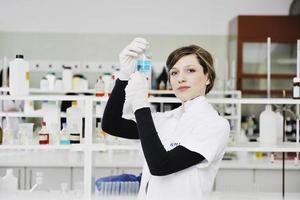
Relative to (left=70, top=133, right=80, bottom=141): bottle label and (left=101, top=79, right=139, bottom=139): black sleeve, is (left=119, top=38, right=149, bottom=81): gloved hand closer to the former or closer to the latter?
(left=101, top=79, right=139, bottom=139): black sleeve

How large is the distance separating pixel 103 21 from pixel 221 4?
5.34 ft

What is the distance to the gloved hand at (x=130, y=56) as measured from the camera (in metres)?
1.73

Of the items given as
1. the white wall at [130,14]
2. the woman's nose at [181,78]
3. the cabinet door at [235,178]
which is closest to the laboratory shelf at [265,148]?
the woman's nose at [181,78]

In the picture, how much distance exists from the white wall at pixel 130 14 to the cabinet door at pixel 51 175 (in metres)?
2.52

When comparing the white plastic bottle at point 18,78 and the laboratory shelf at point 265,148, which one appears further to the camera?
the laboratory shelf at point 265,148

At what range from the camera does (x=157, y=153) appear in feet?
4.88

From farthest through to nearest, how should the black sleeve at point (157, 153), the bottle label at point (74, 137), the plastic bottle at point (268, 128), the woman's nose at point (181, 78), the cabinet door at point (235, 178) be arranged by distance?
the cabinet door at point (235, 178), the plastic bottle at point (268, 128), the bottle label at point (74, 137), the woman's nose at point (181, 78), the black sleeve at point (157, 153)

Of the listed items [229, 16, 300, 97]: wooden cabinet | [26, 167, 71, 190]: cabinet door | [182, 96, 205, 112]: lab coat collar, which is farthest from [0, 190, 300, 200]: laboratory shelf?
[229, 16, 300, 97]: wooden cabinet

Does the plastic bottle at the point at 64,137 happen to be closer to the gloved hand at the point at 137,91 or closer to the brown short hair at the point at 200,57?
the gloved hand at the point at 137,91

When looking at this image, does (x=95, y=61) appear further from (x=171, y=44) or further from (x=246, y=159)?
(x=246, y=159)

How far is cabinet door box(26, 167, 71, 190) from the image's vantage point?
4105 millimetres

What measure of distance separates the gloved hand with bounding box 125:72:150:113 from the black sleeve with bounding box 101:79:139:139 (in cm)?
7

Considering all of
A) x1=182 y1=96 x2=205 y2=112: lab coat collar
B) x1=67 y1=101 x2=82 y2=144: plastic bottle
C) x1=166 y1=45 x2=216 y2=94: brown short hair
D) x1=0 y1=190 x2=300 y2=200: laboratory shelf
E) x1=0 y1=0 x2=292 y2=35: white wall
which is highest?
x1=0 y1=0 x2=292 y2=35: white wall

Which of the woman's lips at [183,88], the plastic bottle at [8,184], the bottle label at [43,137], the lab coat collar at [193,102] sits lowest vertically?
the plastic bottle at [8,184]
